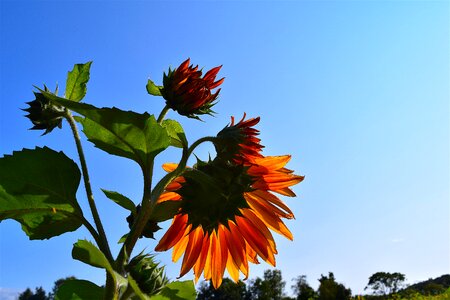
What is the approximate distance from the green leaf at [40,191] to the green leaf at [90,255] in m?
0.21

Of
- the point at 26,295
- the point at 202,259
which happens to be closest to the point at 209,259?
the point at 202,259

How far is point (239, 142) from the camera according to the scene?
1.11m

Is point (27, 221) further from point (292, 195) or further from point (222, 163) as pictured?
point (292, 195)

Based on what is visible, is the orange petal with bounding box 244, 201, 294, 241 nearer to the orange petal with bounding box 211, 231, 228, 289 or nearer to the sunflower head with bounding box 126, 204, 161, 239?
the orange petal with bounding box 211, 231, 228, 289

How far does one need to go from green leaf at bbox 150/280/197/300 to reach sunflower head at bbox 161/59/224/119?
41 centimetres

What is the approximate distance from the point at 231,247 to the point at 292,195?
8.5 inches

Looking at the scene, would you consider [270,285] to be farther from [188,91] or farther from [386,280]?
[188,91]

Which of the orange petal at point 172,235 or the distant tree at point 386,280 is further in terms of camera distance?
the distant tree at point 386,280

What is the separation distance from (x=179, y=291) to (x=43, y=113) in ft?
1.82

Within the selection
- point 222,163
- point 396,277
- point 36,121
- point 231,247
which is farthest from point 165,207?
point 396,277

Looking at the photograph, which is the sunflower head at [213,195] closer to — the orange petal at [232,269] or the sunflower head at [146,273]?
the sunflower head at [146,273]

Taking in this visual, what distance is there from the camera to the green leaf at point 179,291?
1180 millimetres

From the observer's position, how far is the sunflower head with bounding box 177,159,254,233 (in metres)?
1.07

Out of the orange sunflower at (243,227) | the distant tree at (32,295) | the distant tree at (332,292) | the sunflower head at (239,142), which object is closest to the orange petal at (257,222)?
the orange sunflower at (243,227)
